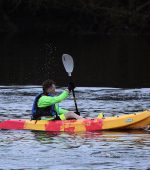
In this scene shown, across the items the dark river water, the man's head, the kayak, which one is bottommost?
the dark river water

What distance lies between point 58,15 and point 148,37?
9.32 m

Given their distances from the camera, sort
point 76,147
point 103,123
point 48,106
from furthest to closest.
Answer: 1. point 48,106
2. point 103,123
3. point 76,147

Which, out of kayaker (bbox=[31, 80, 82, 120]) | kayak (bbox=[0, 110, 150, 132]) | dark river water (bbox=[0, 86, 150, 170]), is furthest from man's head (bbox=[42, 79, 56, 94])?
dark river water (bbox=[0, 86, 150, 170])

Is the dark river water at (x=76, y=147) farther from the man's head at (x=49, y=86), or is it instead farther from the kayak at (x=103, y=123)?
the man's head at (x=49, y=86)

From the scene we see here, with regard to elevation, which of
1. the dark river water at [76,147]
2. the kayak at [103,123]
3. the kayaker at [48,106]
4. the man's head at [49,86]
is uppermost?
the man's head at [49,86]

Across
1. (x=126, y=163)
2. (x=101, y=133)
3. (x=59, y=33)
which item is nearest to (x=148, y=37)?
(x=59, y=33)

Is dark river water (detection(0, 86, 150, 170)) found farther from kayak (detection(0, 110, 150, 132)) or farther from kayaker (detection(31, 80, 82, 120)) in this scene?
kayaker (detection(31, 80, 82, 120))

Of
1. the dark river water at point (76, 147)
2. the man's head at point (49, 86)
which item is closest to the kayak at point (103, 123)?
the dark river water at point (76, 147)

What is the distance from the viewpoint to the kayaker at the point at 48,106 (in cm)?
1938

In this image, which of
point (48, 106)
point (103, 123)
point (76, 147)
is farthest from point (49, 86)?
point (76, 147)

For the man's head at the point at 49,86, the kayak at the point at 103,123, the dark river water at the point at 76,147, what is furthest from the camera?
the man's head at the point at 49,86

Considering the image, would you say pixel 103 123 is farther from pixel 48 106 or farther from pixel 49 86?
pixel 49 86

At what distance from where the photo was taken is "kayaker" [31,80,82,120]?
63.6 ft

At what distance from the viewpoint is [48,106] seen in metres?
19.5
